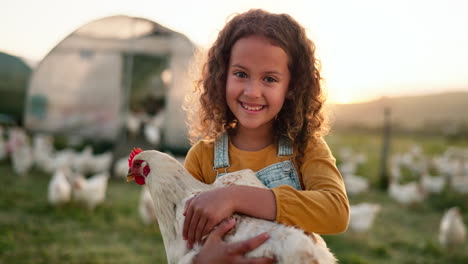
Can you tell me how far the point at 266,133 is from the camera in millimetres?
1744

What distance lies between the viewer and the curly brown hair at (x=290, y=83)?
62.5 inches

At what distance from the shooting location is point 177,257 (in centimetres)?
140

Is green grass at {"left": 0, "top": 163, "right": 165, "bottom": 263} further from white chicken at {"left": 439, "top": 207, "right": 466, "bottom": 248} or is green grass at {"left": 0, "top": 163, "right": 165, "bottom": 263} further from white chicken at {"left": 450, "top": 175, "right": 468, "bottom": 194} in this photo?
white chicken at {"left": 450, "top": 175, "right": 468, "bottom": 194}

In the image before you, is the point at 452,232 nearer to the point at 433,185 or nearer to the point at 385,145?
the point at 433,185

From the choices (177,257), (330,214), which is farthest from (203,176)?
(330,214)

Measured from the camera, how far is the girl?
1318 mm

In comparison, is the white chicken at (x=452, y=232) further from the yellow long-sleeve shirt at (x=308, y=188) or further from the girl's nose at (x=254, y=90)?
the girl's nose at (x=254, y=90)

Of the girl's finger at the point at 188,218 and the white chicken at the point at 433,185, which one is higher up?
the girl's finger at the point at 188,218

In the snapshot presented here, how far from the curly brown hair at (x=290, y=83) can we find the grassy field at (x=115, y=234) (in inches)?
119

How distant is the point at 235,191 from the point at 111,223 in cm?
466

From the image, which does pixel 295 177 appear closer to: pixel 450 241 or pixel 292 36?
pixel 292 36

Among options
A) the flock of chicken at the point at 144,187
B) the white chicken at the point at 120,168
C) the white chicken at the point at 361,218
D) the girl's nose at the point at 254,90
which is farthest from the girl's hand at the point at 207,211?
the white chicken at the point at 120,168

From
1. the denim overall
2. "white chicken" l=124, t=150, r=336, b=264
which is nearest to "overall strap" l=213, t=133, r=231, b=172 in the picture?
the denim overall

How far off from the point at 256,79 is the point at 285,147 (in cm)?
36
